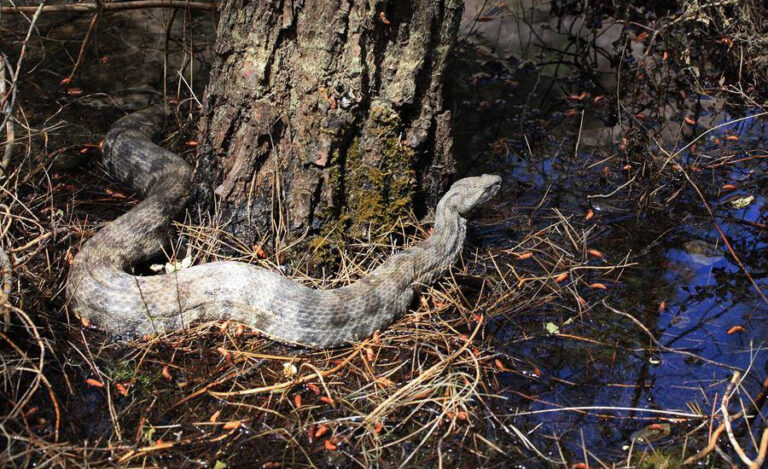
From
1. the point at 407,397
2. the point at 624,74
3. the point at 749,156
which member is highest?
Result: the point at 624,74

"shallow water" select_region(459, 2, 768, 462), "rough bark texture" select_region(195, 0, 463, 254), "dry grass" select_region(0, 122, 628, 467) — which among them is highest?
"rough bark texture" select_region(195, 0, 463, 254)

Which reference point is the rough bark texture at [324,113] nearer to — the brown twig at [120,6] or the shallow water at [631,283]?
the shallow water at [631,283]

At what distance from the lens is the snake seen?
178 inches

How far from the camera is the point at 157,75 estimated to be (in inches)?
300

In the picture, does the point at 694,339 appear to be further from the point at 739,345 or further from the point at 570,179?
the point at 570,179

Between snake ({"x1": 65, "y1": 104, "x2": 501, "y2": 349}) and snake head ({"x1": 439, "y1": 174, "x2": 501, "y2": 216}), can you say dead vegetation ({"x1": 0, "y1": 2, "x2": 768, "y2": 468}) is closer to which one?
snake ({"x1": 65, "y1": 104, "x2": 501, "y2": 349})

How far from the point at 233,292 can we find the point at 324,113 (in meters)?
1.38

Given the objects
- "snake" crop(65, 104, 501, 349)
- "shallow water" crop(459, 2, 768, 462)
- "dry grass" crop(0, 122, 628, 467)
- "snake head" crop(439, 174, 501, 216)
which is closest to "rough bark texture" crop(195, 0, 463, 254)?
"snake head" crop(439, 174, 501, 216)

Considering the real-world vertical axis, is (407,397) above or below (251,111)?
below

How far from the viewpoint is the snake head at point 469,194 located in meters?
5.27

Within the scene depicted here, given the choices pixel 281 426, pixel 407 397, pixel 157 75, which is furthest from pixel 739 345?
pixel 157 75

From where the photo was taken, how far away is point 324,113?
472cm

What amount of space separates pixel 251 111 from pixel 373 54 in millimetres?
965

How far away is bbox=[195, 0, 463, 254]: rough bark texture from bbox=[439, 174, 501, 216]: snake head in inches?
8.3
